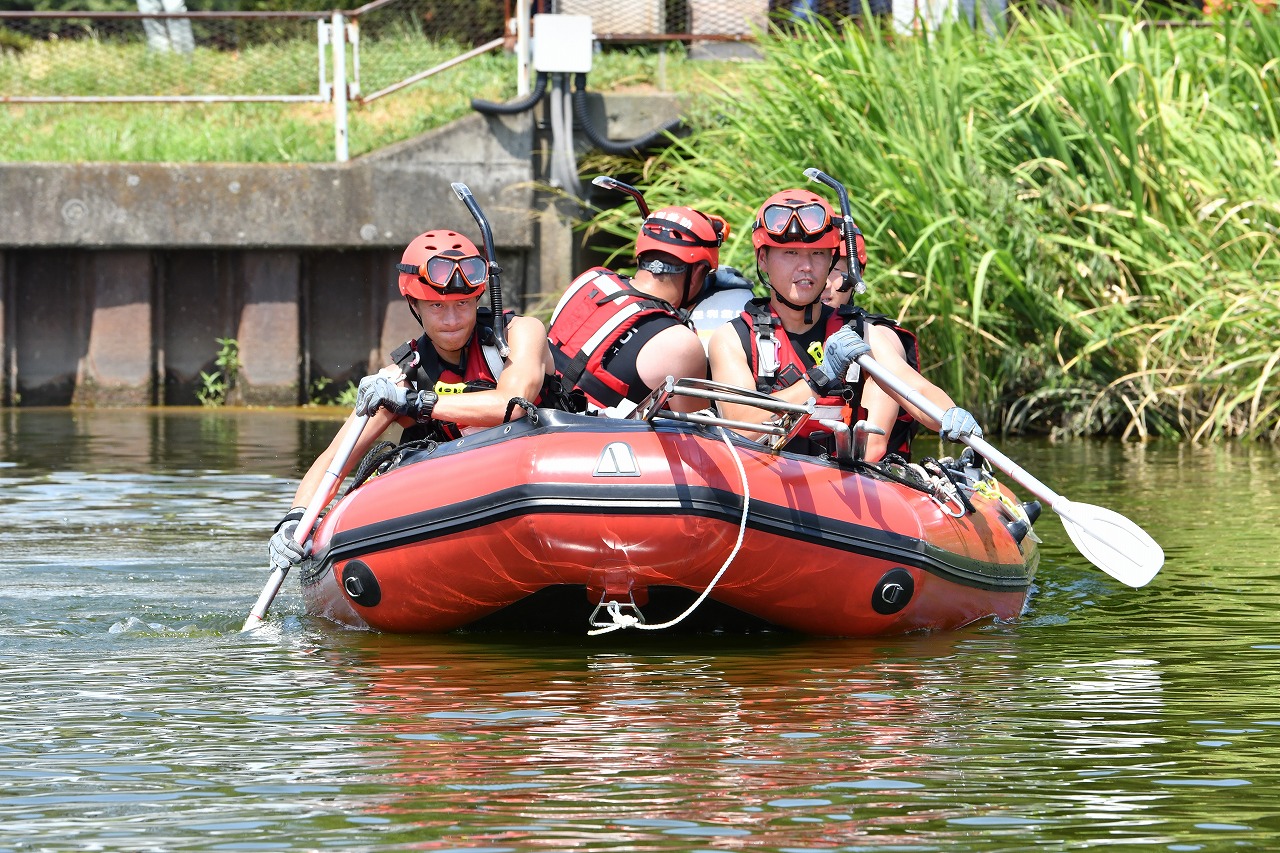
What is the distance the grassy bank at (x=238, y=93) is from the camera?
48.1 ft

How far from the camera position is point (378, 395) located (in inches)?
243

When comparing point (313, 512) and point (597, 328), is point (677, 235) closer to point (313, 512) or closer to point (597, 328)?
point (597, 328)

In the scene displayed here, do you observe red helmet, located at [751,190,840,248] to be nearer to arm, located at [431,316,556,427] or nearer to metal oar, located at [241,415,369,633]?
arm, located at [431,316,556,427]

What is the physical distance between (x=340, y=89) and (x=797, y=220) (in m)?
8.64

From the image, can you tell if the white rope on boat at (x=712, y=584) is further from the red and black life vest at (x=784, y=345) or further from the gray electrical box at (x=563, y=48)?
the gray electrical box at (x=563, y=48)

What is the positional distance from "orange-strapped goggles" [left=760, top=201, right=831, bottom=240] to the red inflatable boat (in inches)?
27.9

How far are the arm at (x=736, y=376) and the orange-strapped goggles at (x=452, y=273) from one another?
2.61ft

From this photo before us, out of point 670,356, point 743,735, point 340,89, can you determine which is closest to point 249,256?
point 340,89

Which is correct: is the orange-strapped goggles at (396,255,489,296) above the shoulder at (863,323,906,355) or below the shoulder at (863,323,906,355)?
above

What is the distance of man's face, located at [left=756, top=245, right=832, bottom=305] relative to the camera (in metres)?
6.55

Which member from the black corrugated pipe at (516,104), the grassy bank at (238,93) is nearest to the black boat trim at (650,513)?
the grassy bank at (238,93)

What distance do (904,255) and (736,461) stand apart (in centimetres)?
622

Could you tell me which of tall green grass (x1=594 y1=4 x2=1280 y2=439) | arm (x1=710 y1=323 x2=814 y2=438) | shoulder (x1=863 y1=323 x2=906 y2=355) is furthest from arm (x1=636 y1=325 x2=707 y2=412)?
tall green grass (x1=594 y1=4 x2=1280 y2=439)

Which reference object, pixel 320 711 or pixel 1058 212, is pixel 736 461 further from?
pixel 1058 212
